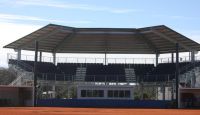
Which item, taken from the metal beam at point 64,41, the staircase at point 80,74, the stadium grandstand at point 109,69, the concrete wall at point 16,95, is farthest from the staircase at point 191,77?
the concrete wall at point 16,95

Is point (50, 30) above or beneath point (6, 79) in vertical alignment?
above

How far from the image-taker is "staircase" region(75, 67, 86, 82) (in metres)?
74.4

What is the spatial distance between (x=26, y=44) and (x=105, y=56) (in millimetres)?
13875

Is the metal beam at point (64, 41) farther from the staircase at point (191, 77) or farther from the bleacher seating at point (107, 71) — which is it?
the staircase at point (191, 77)

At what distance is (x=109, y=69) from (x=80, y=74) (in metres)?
4.89

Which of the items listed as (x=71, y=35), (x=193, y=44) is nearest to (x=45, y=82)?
(x=71, y=35)

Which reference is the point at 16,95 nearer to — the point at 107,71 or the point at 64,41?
the point at 64,41

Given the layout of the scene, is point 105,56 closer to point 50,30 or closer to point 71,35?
point 71,35

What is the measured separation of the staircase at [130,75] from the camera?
74.1 metres

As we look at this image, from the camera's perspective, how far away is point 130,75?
75.9 meters

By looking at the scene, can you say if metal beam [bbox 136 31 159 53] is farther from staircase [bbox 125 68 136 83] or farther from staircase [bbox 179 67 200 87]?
staircase [bbox 179 67 200 87]

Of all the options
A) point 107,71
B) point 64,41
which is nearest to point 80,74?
point 107,71

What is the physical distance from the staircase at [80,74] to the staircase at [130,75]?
658cm

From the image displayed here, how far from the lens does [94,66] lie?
3108 inches
